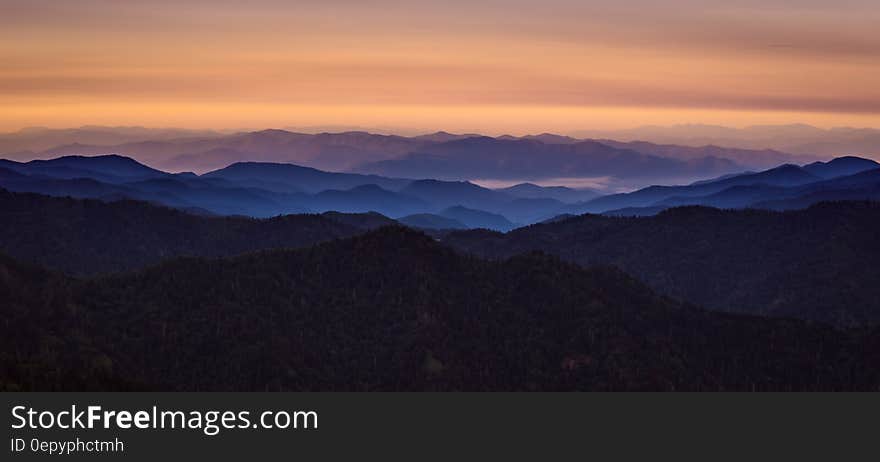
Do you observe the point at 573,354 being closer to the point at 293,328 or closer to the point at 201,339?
the point at 293,328

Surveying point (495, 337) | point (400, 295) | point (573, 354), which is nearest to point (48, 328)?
point (400, 295)

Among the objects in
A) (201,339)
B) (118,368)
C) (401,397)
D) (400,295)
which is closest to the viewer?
(401,397)

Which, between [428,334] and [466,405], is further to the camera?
[428,334]

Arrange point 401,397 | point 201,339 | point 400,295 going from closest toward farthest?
point 401,397, point 201,339, point 400,295

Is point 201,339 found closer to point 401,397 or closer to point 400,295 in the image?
point 400,295

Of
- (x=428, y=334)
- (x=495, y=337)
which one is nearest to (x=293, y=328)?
(x=428, y=334)

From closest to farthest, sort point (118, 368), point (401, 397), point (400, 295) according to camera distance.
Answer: point (401, 397) → point (118, 368) → point (400, 295)
